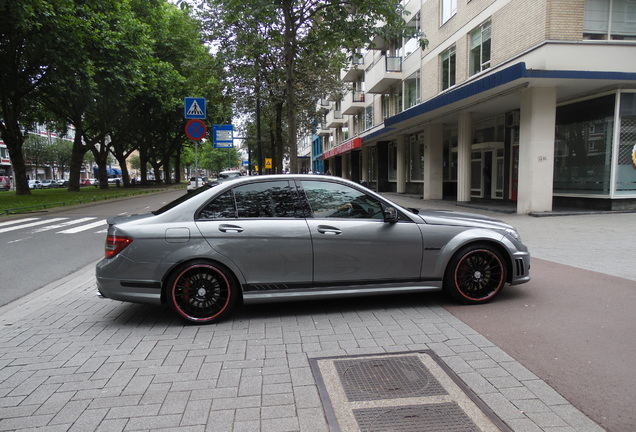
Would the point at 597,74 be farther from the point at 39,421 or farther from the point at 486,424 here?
the point at 39,421

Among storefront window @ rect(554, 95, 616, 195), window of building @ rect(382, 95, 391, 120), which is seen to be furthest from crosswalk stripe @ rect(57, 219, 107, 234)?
window of building @ rect(382, 95, 391, 120)

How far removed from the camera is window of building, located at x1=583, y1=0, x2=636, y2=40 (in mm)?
12445

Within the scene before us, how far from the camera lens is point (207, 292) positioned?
167 inches

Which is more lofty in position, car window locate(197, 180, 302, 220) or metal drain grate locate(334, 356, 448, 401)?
car window locate(197, 180, 302, 220)

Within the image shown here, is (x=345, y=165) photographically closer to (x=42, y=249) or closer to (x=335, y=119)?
(x=335, y=119)

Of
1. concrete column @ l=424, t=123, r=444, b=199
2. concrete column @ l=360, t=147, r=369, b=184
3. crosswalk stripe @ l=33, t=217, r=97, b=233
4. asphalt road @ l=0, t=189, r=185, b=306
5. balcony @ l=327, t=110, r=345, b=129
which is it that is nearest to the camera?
asphalt road @ l=0, t=189, r=185, b=306

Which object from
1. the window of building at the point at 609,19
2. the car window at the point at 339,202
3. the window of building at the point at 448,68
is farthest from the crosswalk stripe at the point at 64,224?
the window of building at the point at 609,19

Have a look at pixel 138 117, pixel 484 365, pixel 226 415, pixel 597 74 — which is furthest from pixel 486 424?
pixel 138 117

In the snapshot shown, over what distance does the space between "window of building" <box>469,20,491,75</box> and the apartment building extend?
4 centimetres

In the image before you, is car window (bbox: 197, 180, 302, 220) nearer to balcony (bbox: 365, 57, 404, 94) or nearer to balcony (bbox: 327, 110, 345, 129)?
balcony (bbox: 365, 57, 404, 94)

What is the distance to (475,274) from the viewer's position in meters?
4.69

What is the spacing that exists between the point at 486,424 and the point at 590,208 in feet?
45.8

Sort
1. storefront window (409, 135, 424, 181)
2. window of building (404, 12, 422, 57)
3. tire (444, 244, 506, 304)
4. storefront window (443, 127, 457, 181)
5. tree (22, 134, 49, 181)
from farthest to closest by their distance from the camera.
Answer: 1. tree (22, 134, 49, 181)
2. storefront window (409, 135, 424, 181)
3. storefront window (443, 127, 457, 181)
4. window of building (404, 12, 422, 57)
5. tire (444, 244, 506, 304)

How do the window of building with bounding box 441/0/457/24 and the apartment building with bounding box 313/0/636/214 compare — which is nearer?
the apartment building with bounding box 313/0/636/214
